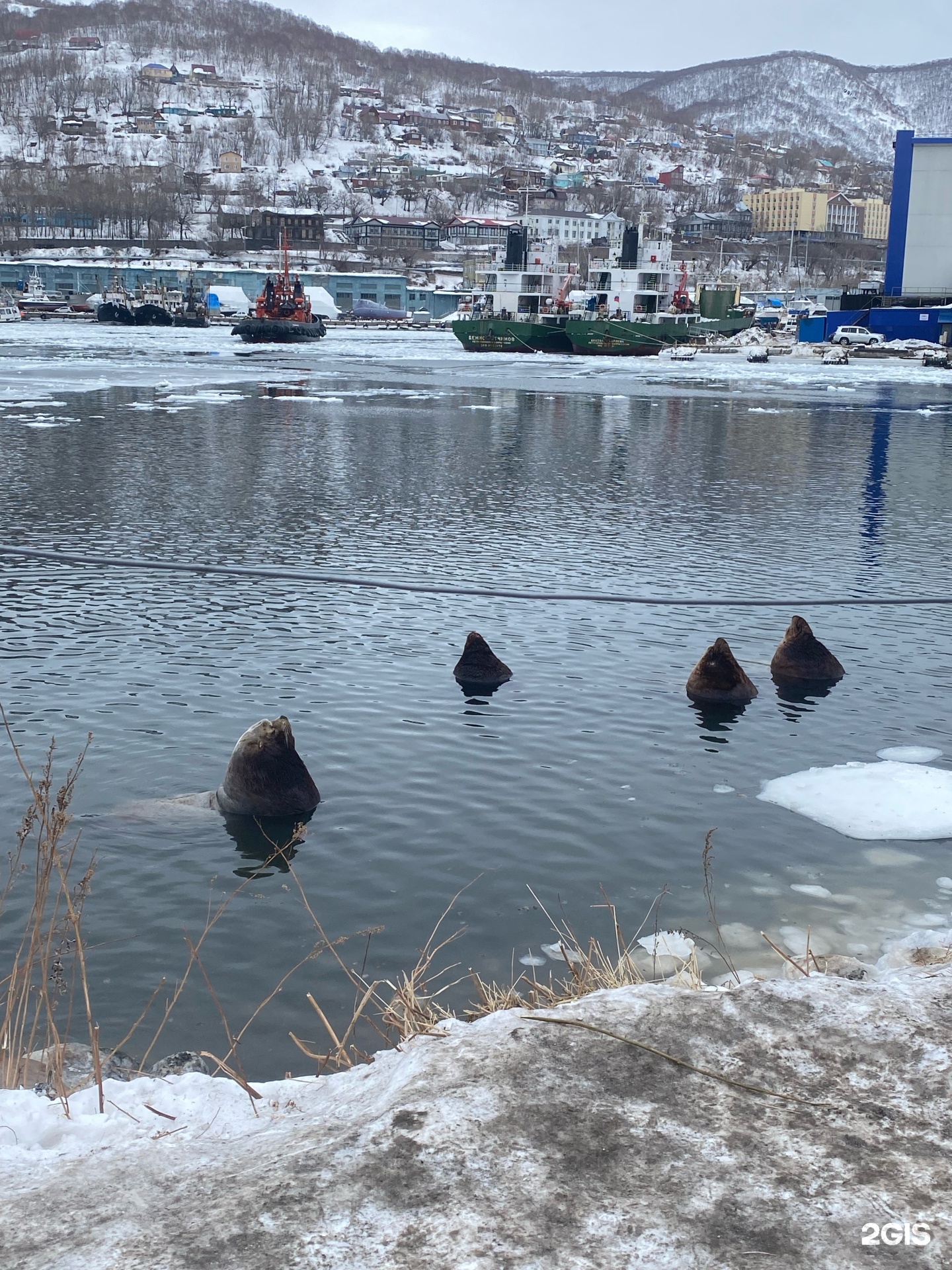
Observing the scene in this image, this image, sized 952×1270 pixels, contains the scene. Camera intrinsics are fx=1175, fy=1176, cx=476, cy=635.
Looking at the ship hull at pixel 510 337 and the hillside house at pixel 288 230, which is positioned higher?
the hillside house at pixel 288 230

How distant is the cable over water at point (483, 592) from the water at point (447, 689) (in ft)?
0.48

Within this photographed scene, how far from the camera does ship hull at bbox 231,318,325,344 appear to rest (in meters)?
66.6

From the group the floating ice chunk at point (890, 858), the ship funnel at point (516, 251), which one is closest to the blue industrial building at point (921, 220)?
the ship funnel at point (516, 251)

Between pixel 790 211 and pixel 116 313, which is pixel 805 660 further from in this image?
pixel 790 211

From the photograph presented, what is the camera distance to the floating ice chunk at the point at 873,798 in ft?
22.8

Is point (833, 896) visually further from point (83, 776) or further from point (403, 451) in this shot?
point (403, 451)

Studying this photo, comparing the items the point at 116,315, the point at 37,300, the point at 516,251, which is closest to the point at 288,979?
the point at 516,251

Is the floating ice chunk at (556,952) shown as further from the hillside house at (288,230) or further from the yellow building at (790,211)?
the yellow building at (790,211)

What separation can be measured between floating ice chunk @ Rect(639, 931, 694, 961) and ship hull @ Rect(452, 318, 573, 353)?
64.0m

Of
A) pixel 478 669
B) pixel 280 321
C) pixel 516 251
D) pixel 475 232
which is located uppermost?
pixel 475 232

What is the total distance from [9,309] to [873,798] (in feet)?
364

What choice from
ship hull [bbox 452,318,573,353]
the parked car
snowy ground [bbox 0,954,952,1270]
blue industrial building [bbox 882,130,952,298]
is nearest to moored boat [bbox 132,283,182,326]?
ship hull [bbox 452,318,573,353]

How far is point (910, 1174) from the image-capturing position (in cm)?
274

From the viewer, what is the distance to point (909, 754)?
8000 millimetres
